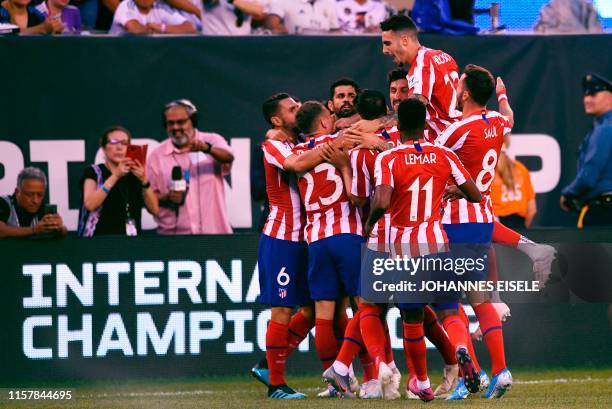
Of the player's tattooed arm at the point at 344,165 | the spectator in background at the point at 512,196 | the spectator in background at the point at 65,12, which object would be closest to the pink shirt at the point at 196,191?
the spectator in background at the point at 65,12

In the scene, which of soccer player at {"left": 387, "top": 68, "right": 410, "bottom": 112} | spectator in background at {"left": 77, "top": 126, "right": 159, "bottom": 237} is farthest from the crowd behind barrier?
soccer player at {"left": 387, "top": 68, "right": 410, "bottom": 112}

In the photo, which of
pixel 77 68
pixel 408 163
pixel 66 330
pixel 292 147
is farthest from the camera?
pixel 77 68

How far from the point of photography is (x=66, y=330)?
432 inches

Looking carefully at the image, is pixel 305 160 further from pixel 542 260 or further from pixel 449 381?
pixel 542 260

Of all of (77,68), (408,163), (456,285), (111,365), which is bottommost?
(111,365)

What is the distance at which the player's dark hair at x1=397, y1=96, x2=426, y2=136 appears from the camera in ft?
28.4

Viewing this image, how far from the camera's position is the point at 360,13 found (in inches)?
523

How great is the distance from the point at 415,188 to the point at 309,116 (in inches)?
47.6

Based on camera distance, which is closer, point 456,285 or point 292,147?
point 456,285

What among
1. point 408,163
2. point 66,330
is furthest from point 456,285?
point 66,330

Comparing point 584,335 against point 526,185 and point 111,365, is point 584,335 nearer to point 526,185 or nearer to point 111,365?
point 526,185

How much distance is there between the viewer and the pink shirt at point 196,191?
40.2 ft

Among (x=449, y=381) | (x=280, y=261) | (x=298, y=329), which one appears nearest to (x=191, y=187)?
(x=298, y=329)

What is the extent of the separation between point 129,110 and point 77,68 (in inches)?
24.2
